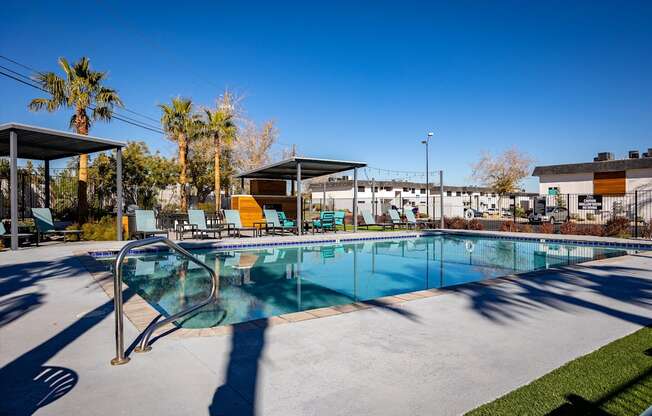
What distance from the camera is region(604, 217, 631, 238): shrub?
1485 centimetres

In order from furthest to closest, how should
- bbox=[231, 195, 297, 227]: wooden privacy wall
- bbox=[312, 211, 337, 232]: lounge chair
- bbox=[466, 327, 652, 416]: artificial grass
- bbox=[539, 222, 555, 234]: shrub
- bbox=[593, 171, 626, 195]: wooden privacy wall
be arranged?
bbox=[593, 171, 626, 195]: wooden privacy wall < bbox=[231, 195, 297, 227]: wooden privacy wall < bbox=[539, 222, 555, 234]: shrub < bbox=[312, 211, 337, 232]: lounge chair < bbox=[466, 327, 652, 416]: artificial grass

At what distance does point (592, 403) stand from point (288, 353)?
209cm

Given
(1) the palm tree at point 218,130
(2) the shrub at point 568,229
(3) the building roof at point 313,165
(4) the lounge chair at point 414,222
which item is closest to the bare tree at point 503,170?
(4) the lounge chair at point 414,222

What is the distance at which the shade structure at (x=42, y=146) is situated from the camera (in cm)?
1027

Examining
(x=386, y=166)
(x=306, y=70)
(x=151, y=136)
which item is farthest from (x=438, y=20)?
(x=386, y=166)

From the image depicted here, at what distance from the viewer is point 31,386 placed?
8.64ft

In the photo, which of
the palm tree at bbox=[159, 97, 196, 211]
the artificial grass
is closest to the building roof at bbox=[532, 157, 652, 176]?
the palm tree at bbox=[159, 97, 196, 211]

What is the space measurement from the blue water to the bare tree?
3122 centimetres

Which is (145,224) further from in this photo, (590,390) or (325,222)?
(590,390)

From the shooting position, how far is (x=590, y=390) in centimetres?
252

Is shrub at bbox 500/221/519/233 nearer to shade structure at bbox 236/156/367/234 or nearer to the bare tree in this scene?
shade structure at bbox 236/156/367/234

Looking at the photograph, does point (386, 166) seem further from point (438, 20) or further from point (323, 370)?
point (323, 370)

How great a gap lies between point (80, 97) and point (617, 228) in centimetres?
2129

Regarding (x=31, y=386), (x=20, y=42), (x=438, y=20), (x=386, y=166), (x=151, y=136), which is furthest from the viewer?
(x=386, y=166)
